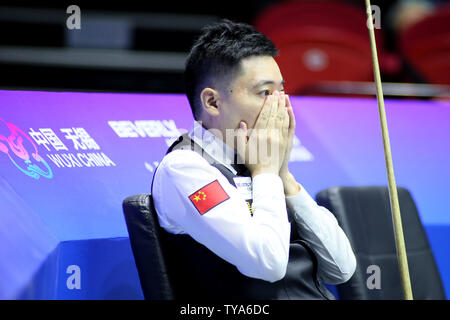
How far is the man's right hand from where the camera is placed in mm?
1463

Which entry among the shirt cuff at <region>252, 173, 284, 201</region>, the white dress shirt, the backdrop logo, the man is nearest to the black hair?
the man

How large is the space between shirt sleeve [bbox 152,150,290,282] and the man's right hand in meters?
0.05

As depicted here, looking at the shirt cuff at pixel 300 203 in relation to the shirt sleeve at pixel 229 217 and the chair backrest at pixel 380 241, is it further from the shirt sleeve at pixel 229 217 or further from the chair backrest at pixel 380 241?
the chair backrest at pixel 380 241

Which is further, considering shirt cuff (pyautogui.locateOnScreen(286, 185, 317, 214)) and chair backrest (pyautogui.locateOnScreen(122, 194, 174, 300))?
shirt cuff (pyautogui.locateOnScreen(286, 185, 317, 214))

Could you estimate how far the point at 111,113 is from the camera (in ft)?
6.39

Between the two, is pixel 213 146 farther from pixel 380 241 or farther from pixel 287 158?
pixel 380 241

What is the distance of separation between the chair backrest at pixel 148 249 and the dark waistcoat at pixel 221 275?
2 centimetres

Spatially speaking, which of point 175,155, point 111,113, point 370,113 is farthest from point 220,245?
point 370,113

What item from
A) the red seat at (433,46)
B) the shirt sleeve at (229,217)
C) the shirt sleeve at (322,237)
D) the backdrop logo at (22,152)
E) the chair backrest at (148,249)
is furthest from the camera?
the red seat at (433,46)

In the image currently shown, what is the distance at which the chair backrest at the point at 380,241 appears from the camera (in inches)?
71.2

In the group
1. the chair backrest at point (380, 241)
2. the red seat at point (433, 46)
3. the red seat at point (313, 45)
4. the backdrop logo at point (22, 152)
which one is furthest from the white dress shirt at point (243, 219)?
the red seat at point (433, 46)

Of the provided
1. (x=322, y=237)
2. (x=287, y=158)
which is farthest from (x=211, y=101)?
(x=322, y=237)

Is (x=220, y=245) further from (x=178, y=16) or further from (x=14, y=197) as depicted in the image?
(x=178, y=16)

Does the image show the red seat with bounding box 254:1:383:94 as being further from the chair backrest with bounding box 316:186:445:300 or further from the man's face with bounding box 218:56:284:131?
the man's face with bounding box 218:56:284:131
